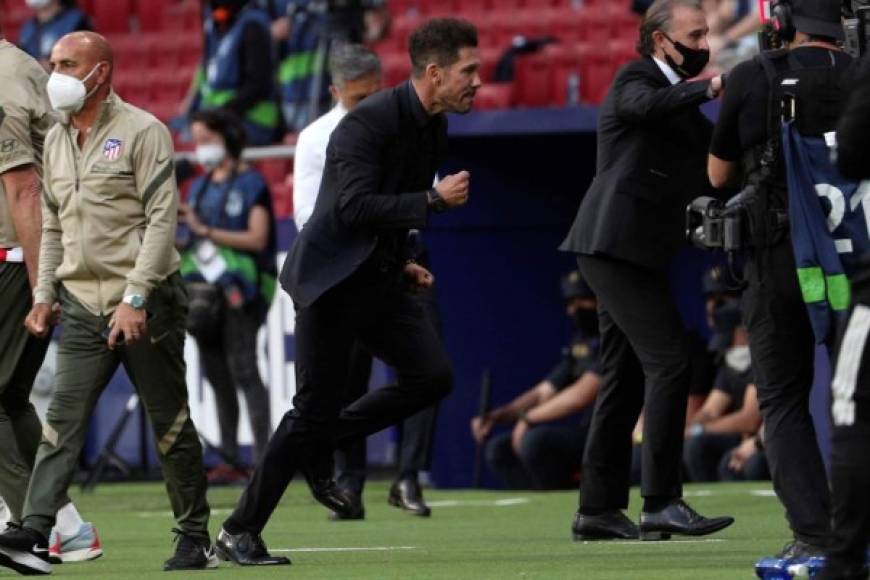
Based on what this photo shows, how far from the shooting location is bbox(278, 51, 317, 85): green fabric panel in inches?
713

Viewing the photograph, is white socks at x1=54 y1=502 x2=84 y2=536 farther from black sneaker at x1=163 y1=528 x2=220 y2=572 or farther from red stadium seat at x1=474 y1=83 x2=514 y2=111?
red stadium seat at x1=474 y1=83 x2=514 y2=111

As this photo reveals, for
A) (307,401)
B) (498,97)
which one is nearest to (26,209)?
(307,401)

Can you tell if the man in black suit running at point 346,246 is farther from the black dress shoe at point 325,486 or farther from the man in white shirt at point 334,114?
the man in white shirt at point 334,114

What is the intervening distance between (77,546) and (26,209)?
1380 mm

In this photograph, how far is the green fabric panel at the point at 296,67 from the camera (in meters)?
18.1

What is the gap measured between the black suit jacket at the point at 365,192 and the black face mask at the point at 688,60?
1224mm

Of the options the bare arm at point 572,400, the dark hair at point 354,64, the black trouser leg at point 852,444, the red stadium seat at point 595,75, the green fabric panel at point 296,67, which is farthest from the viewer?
the green fabric panel at point 296,67

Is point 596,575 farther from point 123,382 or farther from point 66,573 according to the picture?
point 123,382

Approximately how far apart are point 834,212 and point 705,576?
1.25m

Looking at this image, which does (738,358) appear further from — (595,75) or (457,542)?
(457,542)

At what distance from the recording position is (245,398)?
48.8 feet

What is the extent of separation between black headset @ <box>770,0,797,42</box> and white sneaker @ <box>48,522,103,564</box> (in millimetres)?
3480

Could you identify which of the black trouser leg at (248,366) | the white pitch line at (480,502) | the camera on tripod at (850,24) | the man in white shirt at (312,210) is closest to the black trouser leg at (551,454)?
the white pitch line at (480,502)

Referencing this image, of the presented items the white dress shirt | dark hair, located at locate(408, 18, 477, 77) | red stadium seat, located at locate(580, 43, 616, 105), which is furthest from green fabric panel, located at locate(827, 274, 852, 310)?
red stadium seat, located at locate(580, 43, 616, 105)
